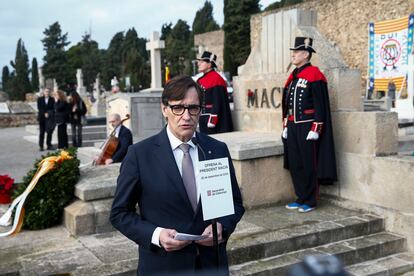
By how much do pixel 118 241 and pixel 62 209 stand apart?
0.98 m

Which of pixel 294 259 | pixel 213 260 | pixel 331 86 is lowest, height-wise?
pixel 294 259

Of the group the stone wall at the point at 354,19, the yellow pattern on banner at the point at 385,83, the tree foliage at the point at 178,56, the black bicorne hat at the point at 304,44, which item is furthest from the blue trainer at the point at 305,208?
the tree foliage at the point at 178,56

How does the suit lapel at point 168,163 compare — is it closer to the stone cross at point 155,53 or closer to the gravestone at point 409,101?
the stone cross at point 155,53

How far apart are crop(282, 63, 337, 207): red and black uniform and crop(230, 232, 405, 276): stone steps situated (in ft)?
2.85

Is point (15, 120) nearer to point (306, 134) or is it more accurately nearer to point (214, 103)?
point (214, 103)

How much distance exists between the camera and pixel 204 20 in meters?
80.6

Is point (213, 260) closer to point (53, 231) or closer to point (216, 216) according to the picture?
point (216, 216)

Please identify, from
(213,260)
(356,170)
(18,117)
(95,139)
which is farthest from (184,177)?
(18,117)

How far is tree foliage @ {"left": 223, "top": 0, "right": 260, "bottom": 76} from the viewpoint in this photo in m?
44.8

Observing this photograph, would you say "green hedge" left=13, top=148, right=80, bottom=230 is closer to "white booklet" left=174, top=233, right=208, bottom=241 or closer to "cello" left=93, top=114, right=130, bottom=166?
"cello" left=93, top=114, right=130, bottom=166

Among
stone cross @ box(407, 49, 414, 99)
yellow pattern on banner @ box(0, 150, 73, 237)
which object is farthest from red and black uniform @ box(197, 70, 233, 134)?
stone cross @ box(407, 49, 414, 99)

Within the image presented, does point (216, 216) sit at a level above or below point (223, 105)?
below

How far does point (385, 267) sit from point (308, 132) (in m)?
1.70

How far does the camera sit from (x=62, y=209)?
530 cm
